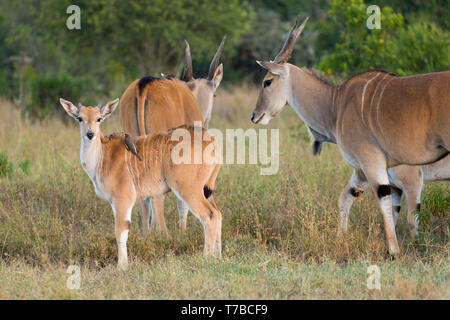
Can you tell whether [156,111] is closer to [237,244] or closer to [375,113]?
[237,244]

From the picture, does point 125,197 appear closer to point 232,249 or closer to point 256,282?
point 232,249

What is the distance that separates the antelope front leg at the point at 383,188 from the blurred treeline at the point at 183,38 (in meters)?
3.04

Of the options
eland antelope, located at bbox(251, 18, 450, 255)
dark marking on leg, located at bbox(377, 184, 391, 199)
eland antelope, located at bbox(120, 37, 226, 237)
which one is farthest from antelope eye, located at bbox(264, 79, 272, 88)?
dark marking on leg, located at bbox(377, 184, 391, 199)

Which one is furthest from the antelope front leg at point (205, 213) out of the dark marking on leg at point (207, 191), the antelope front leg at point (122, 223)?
the antelope front leg at point (122, 223)

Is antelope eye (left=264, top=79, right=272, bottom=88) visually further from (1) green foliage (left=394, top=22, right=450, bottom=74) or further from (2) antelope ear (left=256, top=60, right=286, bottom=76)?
(1) green foliage (left=394, top=22, right=450, bottom=74)

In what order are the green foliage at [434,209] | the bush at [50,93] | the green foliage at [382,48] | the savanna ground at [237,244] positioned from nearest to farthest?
the savanna ground at [237,244] < the green foliage at [434,209] < the green foliage at [382,48] < the bush at [50,93]

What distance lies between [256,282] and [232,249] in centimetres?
97

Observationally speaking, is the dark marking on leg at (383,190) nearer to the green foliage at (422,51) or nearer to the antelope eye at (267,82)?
the antelope eye at (267,82)

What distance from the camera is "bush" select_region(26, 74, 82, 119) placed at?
1159 cm

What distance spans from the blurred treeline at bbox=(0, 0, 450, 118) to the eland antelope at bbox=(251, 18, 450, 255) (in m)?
1.98

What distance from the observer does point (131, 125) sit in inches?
244

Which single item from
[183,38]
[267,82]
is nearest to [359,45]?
[267,82]

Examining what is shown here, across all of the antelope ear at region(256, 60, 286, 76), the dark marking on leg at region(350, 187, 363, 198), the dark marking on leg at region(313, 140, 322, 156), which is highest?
the antelope ear at region(256, 60, 286, 76)

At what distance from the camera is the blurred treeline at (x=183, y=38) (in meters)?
8.79
